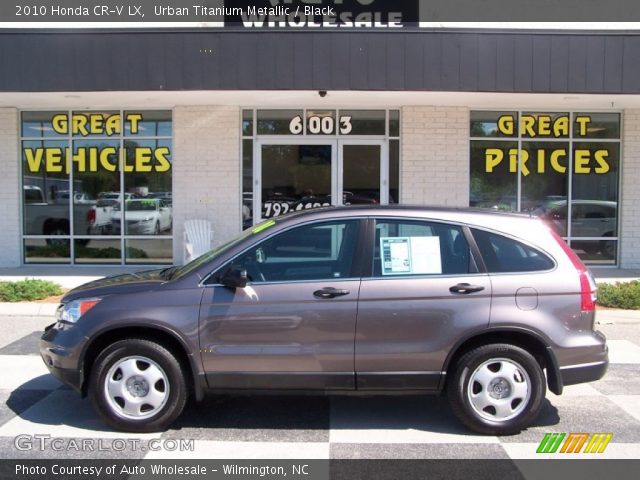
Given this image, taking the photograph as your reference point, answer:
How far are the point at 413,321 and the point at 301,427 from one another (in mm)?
1261

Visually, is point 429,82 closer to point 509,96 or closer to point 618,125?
point 509,96

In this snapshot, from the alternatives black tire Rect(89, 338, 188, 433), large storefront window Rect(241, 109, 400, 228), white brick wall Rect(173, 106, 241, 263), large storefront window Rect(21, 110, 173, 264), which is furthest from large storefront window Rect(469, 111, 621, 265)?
black tire Rect(89, 338, 188, 433)

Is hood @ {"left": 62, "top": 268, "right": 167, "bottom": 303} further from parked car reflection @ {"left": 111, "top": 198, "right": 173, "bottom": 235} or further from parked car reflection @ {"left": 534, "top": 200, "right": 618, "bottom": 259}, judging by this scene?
parked car reflection @ {"left": 534, "top": 200, "right": 618, "bottom": 259}

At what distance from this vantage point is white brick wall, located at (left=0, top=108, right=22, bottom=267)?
43.3ft

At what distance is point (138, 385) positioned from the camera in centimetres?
492

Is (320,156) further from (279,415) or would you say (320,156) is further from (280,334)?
(280,334)

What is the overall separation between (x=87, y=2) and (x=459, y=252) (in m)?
10.6

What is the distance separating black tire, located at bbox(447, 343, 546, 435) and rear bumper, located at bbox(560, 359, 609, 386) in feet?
0.54

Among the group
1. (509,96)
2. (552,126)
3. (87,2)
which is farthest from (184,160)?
(552,126)

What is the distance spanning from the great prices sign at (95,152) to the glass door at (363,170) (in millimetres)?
3659

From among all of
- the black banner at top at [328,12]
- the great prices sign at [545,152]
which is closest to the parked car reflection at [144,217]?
the black banner at top at [328,12]

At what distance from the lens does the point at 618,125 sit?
1327cm

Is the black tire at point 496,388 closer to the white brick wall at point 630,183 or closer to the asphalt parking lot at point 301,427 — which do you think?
the asphalt parking lot at point 301,427

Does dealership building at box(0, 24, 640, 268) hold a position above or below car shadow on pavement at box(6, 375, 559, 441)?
above
